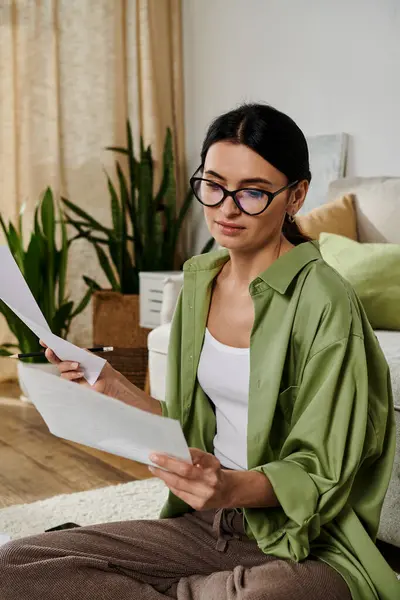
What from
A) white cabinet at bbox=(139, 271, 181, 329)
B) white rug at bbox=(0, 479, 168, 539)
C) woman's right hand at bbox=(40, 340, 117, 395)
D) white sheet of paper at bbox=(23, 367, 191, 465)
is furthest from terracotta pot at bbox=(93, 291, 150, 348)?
white sheet of paper at bbox=(23, 367, 191, 465)

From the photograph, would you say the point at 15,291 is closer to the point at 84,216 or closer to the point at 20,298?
the point at 20,298

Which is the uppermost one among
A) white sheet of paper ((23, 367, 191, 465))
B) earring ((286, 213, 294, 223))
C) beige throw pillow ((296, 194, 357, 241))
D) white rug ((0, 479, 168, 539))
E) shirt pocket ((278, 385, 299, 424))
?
earring ((286, 213, 294, 223))

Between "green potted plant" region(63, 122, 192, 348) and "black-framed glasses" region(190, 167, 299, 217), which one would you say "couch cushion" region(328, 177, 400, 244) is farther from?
"black-framed glasses" region(190, 167, 299, 217)

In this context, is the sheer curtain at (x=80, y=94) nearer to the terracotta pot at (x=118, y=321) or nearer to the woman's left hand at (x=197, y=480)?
the terracotta pot at (x=118, y=321)

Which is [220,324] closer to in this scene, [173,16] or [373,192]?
[373,192]

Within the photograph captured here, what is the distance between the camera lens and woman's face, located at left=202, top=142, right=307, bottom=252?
121 cm

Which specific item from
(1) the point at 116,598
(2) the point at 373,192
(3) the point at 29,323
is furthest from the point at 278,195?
(2) the point at 373,192

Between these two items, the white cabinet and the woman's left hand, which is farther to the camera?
the white cabinet

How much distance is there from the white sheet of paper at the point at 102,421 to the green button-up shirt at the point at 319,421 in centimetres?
23

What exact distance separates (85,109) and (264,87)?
104cm

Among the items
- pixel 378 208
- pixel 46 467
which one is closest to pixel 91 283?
pixel 46 467

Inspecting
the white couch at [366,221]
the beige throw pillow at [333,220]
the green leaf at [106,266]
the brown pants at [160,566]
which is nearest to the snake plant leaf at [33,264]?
the green leaf at [106,266]

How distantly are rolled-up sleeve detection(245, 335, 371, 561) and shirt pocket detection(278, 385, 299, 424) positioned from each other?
0.05 m

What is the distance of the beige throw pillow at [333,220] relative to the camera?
287 centimetres
